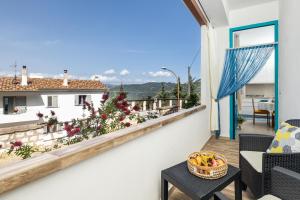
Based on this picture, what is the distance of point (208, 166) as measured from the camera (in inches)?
60.3

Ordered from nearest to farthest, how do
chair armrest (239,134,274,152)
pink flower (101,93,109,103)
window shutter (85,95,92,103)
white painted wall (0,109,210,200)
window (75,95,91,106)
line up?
white painted wall (0,109,210,200) → window (75,95,91,106) → window shutter (85,95,92,103) → pink flower (101,93,109,103) → chair armrest (239,134,274,152)

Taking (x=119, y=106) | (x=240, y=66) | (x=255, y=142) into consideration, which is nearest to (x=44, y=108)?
(x=119, y=106)

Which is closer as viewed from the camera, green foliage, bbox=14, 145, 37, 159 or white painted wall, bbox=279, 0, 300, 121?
green foliage, bbox=14, 145, 37, 159

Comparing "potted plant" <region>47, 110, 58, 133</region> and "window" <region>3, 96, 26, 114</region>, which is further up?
"window" <region>3, 96, 26, 114</region>

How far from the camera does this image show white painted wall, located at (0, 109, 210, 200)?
0.80 metres

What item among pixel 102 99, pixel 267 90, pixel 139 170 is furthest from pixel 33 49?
pixel 267 90

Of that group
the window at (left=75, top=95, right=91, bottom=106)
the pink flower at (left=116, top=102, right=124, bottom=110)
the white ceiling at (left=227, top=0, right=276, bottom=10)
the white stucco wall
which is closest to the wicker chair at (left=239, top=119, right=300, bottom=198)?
the pink flower at (left=116, top=102, right=124, bottom=110)

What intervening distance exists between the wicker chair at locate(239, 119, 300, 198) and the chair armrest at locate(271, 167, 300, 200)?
0.18m

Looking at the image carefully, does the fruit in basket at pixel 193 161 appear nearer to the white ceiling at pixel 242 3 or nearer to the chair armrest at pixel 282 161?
the chair armrest at pixel 282 161

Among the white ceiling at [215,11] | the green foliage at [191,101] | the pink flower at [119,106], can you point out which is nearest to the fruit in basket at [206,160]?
the pink flower at [119,106]

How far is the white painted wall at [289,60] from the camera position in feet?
8.20

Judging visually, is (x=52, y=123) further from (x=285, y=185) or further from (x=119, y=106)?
(x=285, y=185)

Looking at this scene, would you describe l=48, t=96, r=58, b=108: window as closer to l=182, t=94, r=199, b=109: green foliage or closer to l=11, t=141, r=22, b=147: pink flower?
l=11, t=141, r=22, b=147: pink flower

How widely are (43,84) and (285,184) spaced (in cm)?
161
